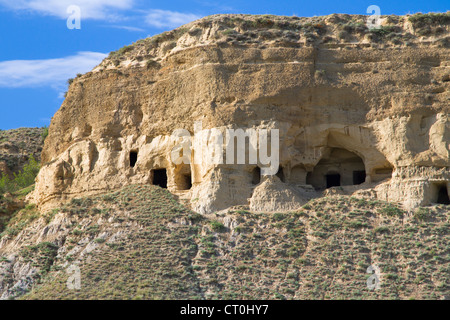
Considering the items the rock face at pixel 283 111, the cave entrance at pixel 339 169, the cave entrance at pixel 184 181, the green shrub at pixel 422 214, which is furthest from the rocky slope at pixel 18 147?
the green shrub at pixel 422 214

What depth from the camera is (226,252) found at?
144 ft

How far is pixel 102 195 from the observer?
161ft

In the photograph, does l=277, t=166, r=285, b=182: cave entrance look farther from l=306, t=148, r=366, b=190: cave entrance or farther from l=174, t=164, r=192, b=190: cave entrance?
l=174, t=164, r=192, b=190: cave entrance

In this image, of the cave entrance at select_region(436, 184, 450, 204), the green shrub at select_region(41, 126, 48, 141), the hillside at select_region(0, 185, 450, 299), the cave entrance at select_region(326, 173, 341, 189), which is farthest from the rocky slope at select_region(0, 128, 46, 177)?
the cave entrance at select_region(436, 184, 450, 204)

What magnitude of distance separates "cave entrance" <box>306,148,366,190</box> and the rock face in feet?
0.16

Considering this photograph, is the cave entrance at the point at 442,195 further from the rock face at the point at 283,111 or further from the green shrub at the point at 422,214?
the green shrub at the point at 422,214

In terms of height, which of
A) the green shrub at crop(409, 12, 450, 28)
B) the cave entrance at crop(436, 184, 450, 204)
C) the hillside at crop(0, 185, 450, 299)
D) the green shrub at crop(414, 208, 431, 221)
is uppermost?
the green shrub at crop(409, 12, 450, 28)

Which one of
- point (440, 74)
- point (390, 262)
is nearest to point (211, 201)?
point (390, 262)

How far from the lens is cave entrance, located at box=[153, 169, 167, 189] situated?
1983 inches

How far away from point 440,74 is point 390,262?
10.3m

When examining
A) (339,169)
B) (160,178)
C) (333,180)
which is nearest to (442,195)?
(339,169)

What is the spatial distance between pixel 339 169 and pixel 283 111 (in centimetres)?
423

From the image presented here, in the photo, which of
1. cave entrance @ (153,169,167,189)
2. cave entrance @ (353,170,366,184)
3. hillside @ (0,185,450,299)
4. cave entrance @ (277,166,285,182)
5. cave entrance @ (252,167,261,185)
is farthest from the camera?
cave entrance @ (153,169,167,189)

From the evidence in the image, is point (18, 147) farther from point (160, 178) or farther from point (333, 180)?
point (333, 180)
